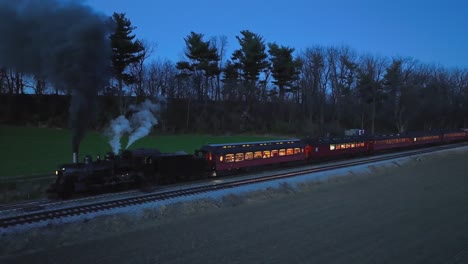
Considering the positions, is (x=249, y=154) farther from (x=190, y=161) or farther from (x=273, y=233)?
(x=273, y=233)

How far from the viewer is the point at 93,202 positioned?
17.6 meters

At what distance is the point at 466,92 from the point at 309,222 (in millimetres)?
102290

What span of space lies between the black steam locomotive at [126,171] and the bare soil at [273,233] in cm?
455

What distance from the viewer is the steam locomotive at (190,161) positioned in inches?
711

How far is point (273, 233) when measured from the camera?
42.9 ft

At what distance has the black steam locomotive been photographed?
58.5ft

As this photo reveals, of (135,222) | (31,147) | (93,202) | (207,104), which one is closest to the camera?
(135,222)

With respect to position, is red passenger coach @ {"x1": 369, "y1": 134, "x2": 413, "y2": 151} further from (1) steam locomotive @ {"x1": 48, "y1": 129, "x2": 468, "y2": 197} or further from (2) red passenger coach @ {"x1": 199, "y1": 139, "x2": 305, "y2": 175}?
(2) red passenger coach @ {"x1": 199, "y1": 139, "x2": 305, "y2": 175}

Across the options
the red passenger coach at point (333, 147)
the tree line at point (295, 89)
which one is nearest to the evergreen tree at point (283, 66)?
the tree line at point (295, 89)

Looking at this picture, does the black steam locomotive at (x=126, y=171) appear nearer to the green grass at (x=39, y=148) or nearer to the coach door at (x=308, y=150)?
the green grass at (x=39, y=148)

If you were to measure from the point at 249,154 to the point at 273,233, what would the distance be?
15895 millimetres

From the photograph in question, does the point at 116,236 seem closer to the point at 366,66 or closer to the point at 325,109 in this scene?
the point at 325,109

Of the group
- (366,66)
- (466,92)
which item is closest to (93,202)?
(366,66)

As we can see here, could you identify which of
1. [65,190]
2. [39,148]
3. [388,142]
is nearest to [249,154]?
[65,190]
